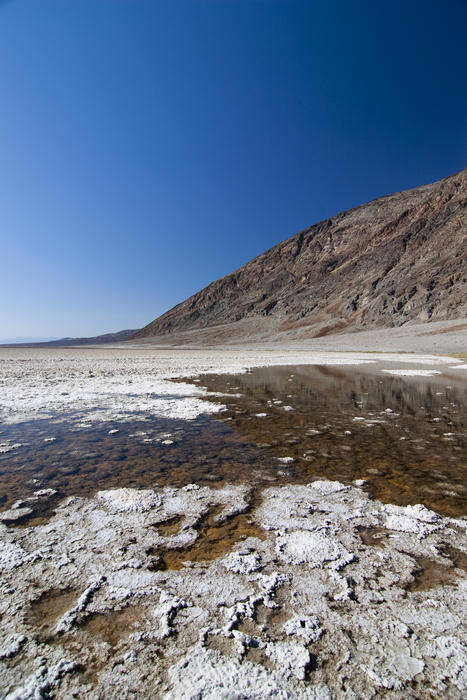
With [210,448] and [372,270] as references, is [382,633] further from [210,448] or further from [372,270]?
[372,270]

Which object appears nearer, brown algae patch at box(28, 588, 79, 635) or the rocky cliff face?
brown algae patch at box(28, 588, 79, 635)

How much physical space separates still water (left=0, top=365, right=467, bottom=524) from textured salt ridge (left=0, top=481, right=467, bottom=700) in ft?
2.51

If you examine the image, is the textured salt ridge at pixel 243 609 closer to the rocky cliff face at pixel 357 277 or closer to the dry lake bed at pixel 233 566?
the dry lake bed at pixel 233 566

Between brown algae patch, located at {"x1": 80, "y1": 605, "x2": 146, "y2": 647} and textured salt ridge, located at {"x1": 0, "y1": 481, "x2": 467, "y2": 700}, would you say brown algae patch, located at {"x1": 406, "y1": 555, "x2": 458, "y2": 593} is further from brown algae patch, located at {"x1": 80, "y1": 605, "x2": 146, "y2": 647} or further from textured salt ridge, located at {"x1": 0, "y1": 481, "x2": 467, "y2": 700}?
brown algae patch, located at {"x1": 80, "y1": 605, "x2": 146, "y2": 647}

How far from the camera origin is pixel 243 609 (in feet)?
7.50

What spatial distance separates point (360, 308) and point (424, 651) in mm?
92429

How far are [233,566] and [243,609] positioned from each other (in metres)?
0.48

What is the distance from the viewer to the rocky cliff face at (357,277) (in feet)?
253

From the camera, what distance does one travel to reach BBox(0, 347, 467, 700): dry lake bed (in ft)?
6.11

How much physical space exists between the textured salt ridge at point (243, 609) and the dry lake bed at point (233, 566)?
0.01 m

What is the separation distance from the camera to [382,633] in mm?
2104

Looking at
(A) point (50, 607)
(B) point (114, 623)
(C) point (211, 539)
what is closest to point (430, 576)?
(C) point (211, 539)

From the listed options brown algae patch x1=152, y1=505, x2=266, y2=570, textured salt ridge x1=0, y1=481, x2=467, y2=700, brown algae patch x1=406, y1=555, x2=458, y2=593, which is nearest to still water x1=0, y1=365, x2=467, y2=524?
textured salt ridge x1=0, y1=481, x2=467, y2=700

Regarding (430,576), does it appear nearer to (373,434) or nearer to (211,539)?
(211,539)
